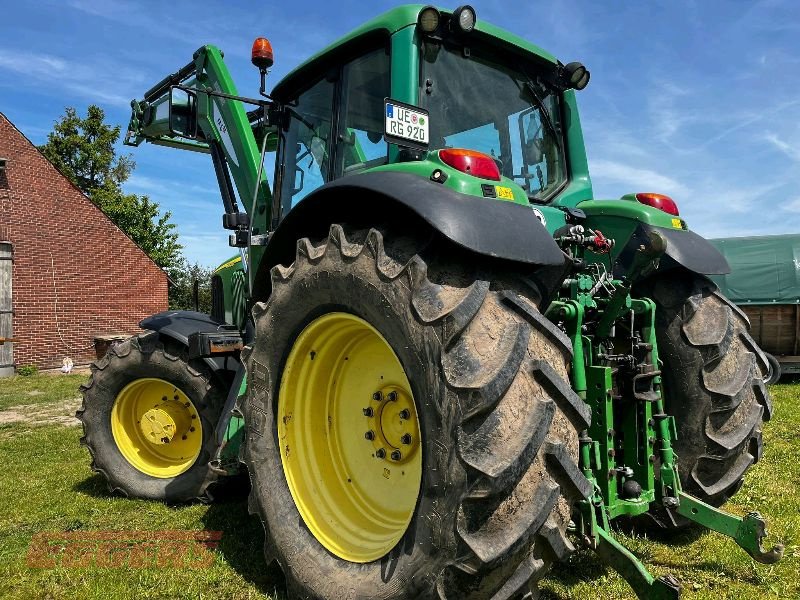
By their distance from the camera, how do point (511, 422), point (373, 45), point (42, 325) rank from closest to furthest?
point (511, 422)
point (373, 45)
point (42, 325)

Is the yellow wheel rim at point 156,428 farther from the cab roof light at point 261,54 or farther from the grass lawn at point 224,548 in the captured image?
the cab roof light at point 261,54

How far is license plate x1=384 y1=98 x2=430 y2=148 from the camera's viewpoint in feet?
8.70

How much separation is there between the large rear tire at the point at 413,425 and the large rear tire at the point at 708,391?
4.46 ft

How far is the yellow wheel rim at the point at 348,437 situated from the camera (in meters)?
2.58

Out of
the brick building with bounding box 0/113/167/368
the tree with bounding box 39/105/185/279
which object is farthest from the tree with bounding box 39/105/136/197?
the brick building with bounding box 0/113/167/368

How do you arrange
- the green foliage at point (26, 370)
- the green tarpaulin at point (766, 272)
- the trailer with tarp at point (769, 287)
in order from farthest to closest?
the green foliage at point (26, 370), the green tarpaulin at point (766, 272), the trailer with tarp at point (769, 287)

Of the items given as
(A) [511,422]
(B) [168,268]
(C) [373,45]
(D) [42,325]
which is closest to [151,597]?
(A) [511,422]

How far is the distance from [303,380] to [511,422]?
3.98 ft

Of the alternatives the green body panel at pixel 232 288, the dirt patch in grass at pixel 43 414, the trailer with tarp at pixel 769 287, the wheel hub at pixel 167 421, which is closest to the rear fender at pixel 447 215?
the green body panel at pixel 232 288

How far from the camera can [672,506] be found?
2.81 m

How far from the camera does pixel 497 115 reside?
343cm

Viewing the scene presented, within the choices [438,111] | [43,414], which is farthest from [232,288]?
[43,414]

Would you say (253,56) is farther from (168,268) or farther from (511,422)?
(168,268)

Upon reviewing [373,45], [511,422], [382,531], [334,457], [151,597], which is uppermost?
[373,45]
